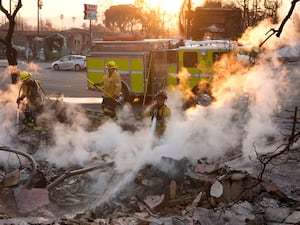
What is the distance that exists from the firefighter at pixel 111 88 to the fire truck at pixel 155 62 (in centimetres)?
352

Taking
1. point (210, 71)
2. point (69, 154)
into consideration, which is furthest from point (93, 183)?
point (210, 71)

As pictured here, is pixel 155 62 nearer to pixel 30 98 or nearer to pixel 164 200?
pixel 30 98

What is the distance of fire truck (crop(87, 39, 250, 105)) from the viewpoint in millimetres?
14742

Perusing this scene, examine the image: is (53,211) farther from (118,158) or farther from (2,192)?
(118,158)

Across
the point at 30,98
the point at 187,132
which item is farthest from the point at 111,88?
the point at 187,132

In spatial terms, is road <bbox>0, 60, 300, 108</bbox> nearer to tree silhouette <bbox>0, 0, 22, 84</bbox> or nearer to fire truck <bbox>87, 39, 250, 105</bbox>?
fire truck <bbox>87, 39, 250, 105</bbox>

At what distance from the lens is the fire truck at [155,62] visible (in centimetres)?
1474

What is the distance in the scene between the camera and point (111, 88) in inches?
472

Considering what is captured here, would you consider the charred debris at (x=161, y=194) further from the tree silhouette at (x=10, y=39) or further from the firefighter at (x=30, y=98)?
the tree silhouette at (x=10, y=39)

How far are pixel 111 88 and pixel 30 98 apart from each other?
2.08m

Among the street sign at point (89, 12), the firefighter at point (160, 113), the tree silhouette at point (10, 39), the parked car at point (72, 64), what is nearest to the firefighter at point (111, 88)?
the firefighter at point (160, 113)

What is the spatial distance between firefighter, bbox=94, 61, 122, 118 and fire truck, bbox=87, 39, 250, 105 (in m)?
3.52

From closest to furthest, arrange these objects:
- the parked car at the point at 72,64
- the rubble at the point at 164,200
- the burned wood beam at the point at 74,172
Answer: the rubble at the point at 164,200 < the burned wood beam at the point at 74,172 < the parked car at the point at 72,64

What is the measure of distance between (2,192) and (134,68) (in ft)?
31.5
